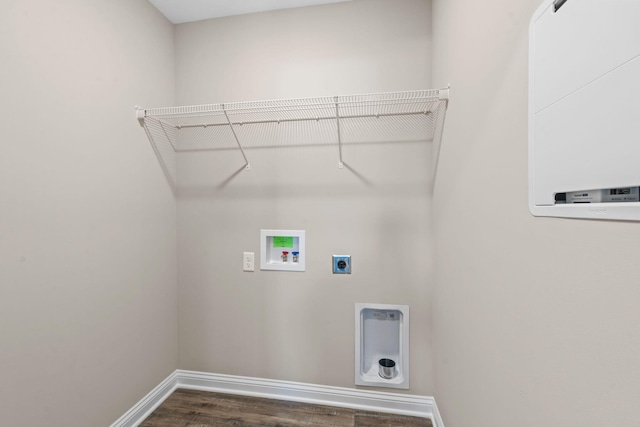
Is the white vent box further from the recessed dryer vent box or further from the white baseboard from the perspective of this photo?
the white baseboard

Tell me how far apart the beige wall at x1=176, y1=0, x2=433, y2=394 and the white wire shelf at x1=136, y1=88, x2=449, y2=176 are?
0.08 meters

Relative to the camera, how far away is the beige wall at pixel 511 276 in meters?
0.41

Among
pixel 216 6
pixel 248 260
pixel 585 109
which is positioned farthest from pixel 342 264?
pixel 216 6

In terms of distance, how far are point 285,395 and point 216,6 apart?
2.59m

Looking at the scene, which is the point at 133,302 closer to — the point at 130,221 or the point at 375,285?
the point at 130,221

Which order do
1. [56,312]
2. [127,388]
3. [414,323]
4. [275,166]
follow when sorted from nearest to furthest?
1. [56,312]
2. [127,388]
3. [414,323]
4. [275,166]

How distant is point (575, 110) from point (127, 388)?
7.27 ft

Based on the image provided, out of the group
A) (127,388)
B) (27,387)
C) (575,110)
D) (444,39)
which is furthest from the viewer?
(127,388)

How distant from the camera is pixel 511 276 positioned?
0.71 metres

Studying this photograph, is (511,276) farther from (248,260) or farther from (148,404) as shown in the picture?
(148,404)

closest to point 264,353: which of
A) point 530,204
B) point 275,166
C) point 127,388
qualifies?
point 127,388

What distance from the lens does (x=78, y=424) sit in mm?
1216

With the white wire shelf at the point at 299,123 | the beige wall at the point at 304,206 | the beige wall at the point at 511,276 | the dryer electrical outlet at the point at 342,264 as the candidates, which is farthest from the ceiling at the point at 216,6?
the dryer electrical outlet at the point at 342,264

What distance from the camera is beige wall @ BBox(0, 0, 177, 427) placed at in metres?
1.01
